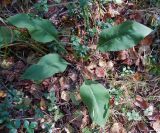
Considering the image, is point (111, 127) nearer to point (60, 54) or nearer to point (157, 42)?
point (60, 54)

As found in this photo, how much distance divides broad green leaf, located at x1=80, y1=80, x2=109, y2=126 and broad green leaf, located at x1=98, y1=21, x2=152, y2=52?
244mm

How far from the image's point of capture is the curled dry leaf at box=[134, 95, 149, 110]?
203 cm

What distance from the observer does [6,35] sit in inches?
79.0

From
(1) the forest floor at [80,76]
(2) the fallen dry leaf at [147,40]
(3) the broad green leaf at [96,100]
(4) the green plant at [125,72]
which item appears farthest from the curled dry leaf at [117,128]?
(2) the fallen dry leaf at [147,40]

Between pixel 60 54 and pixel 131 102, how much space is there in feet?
1.65

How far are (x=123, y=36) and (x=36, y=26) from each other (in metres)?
0.49

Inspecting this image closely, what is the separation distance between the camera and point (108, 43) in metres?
2.01

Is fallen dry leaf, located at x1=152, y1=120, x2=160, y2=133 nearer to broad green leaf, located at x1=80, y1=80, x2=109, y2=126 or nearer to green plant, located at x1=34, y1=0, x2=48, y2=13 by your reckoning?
broad green leaf, located at x1=80, y1=80, x2=109, y2=126

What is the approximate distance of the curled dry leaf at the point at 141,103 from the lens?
2030mm

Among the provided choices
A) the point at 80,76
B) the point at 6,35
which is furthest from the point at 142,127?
the point at 6,35

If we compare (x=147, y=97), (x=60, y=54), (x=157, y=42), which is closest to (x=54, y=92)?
(x=60, y=54)

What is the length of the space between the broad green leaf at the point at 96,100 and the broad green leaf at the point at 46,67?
0.17 m

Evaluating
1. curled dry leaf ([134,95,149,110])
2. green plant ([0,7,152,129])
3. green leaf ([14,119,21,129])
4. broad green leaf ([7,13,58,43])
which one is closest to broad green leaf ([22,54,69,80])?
green plant ([0,7,152,129])

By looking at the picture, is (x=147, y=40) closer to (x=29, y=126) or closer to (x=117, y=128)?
(x=117, y=128)
